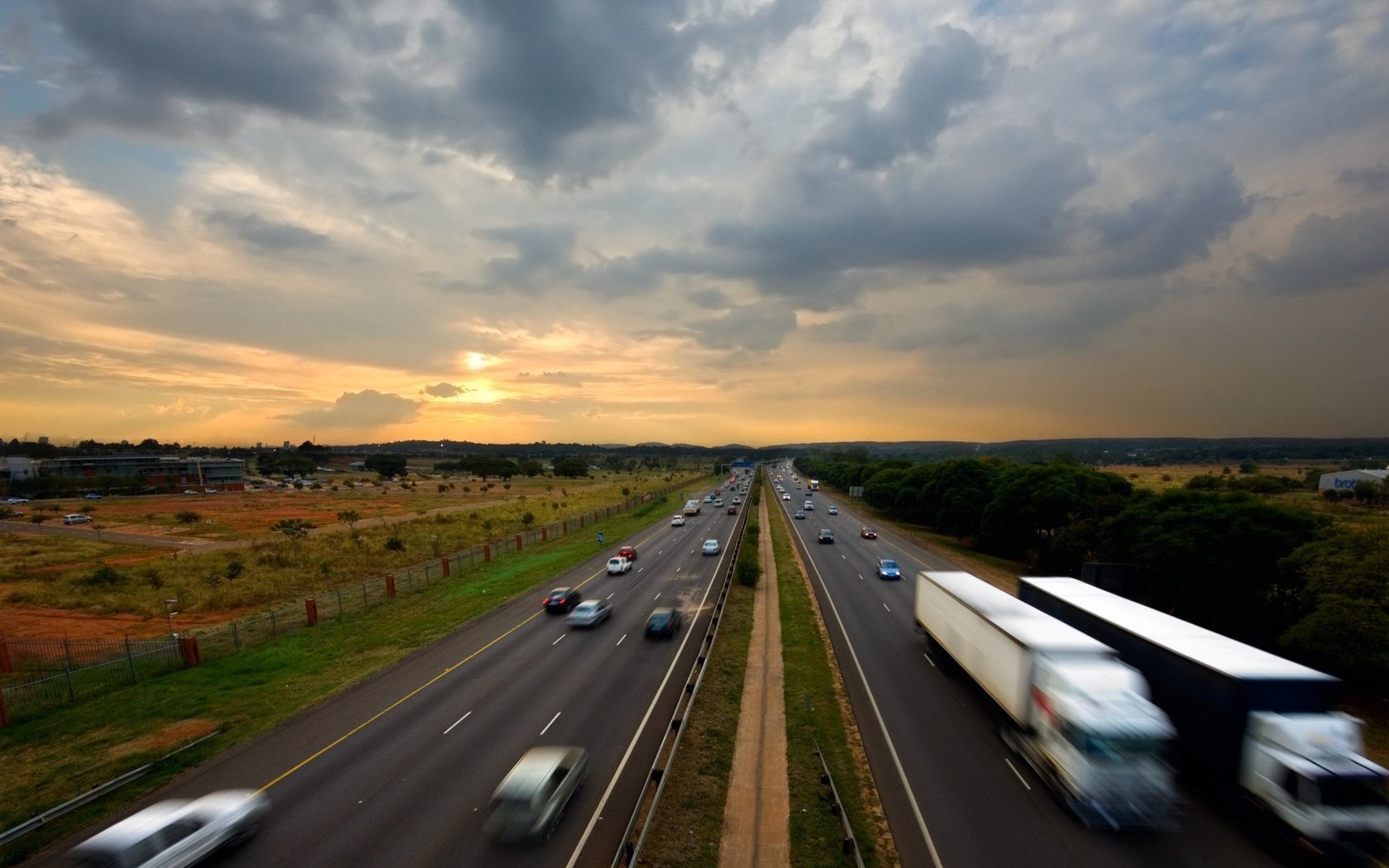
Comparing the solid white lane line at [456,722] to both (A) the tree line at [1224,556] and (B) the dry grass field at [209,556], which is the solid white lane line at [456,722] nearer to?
(B) the dry grass field at [209,556]

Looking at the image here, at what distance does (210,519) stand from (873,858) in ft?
368

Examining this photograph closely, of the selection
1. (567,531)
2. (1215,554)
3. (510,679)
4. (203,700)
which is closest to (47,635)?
(203,700)

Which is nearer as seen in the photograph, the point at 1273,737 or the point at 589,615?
the point at 1273,737

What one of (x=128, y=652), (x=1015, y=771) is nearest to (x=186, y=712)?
(x=128, y=652)

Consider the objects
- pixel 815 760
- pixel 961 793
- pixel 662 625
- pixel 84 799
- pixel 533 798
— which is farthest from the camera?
pixel 662 625

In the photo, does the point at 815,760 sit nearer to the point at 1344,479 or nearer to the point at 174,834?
the point at 174,834

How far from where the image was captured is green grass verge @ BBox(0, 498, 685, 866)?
18500 millimetres

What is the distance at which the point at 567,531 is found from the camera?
7719 centimetres

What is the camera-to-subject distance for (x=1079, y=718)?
16.1m

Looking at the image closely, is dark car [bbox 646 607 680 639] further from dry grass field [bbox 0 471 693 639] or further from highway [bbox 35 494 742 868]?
dry grass field [bbox 0 471 693 639]

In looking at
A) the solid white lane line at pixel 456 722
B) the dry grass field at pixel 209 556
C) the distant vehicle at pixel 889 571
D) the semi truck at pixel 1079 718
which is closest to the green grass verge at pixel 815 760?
the semi truck at pixel 1079 718

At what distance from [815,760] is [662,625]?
558 inches

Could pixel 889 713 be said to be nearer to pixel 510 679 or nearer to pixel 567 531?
pixel 510 679

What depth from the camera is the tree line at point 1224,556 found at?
23.6 m
